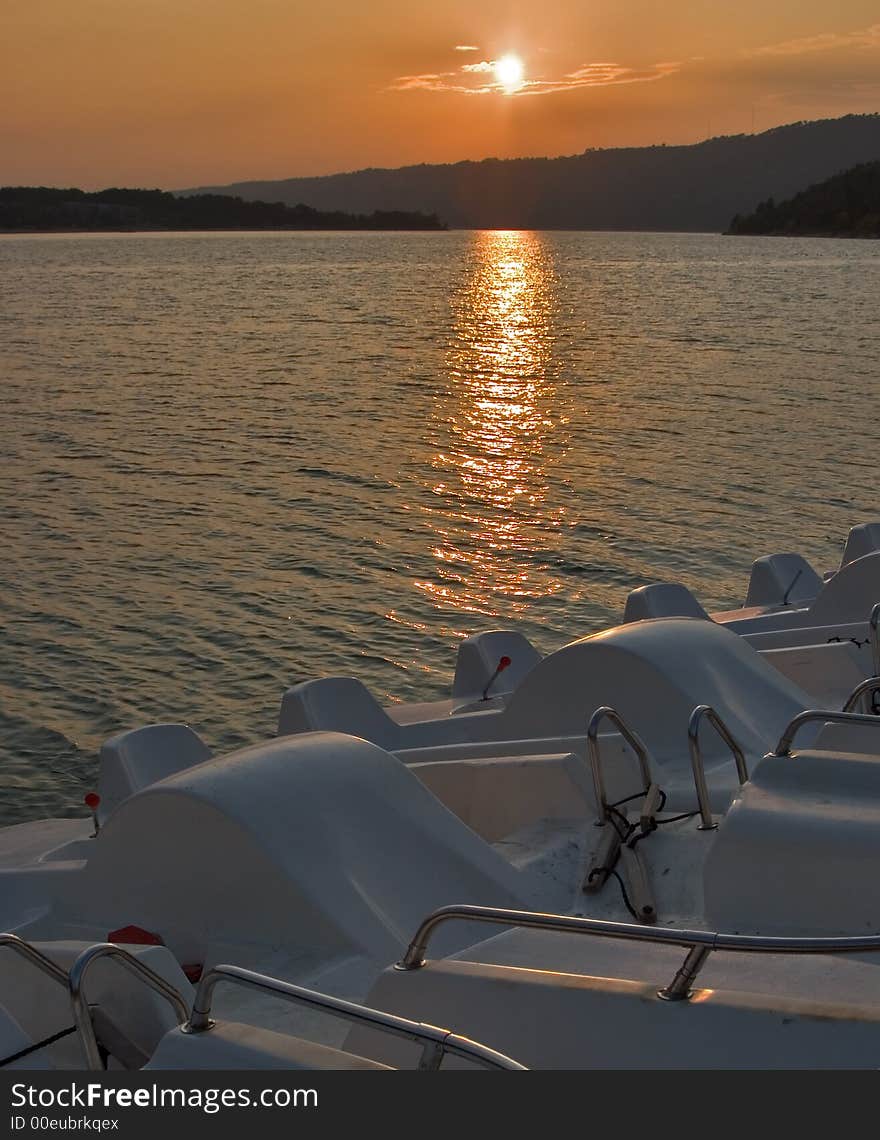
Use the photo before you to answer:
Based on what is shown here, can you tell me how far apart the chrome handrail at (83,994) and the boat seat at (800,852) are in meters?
2.01

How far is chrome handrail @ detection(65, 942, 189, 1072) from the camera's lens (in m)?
3.66

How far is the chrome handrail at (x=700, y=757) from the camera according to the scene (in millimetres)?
5605

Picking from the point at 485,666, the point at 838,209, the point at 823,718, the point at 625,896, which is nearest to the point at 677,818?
the point at 625,896

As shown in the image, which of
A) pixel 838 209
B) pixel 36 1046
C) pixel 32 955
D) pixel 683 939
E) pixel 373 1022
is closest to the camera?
pixel 373 1022

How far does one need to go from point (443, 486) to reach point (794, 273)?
91109 millimetres

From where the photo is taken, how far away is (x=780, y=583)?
44.0 feet

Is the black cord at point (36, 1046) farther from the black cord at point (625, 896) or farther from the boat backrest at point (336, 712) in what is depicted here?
the boat backrest at point (336, 712)

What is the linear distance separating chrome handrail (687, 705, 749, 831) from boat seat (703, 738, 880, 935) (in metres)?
0.33

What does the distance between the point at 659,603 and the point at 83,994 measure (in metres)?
6.92

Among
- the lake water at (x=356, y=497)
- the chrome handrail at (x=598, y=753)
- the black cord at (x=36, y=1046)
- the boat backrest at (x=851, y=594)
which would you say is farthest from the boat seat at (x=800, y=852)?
the lake water at (x=356, y=497)

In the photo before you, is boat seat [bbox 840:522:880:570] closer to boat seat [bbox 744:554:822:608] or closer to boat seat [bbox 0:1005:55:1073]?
boat seat [bbox 744:554:822:608]

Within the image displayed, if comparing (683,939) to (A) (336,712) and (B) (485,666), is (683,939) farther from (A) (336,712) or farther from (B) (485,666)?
(B) (485,666)

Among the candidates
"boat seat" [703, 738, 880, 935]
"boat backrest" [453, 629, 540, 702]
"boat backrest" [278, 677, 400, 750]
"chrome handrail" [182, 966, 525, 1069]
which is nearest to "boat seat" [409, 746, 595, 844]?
"boat backrest" [278, 677, 400, 750]
